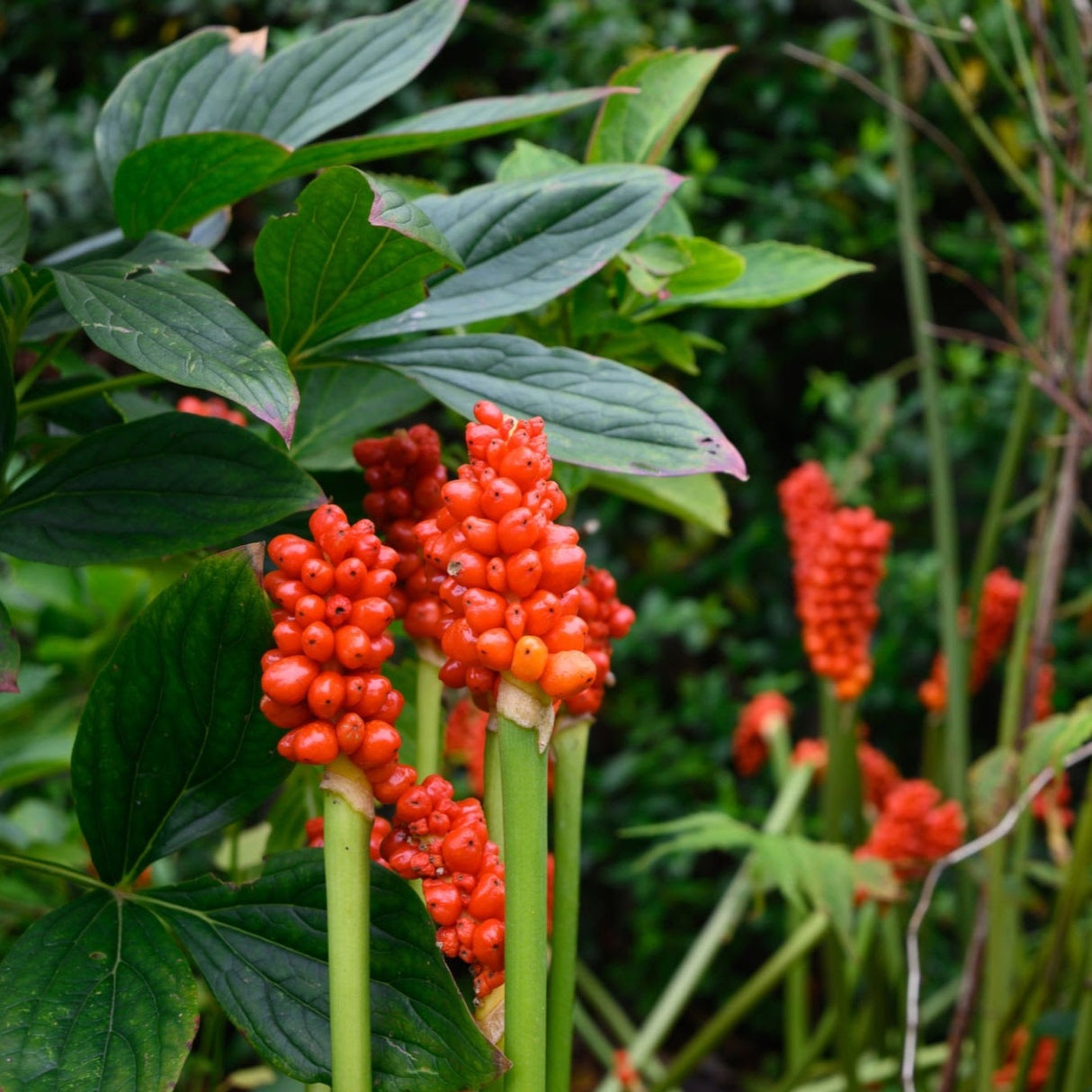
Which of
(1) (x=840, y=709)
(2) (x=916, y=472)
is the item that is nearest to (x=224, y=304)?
(1) (x=840, y=709)

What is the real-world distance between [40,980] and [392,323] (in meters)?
0.28

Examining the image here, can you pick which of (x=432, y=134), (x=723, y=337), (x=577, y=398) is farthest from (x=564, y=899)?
(x=723, y=337)

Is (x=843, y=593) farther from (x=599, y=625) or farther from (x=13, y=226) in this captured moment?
(x=13, y=226)

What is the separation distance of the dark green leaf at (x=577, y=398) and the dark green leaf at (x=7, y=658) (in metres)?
0.17

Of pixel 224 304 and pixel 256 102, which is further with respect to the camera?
pixel 256 102

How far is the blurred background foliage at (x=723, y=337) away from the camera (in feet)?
6.55

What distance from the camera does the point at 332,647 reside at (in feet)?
1.16

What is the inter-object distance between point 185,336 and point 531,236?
17cm

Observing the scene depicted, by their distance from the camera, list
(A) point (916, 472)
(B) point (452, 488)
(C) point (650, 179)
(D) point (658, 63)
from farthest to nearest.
A: (A) point (916, 472)
(D) point (658, 63)
(C) point (650, 179)
(B) point (452, 488)

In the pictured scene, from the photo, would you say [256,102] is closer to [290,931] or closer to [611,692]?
[290,931]

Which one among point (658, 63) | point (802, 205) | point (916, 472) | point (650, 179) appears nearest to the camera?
point (650, 179)

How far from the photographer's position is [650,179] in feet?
1.63

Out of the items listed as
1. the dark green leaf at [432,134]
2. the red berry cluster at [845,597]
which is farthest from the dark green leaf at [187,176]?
the red berry cluster at [845,597]

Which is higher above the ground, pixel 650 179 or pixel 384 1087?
pixel 650 179
